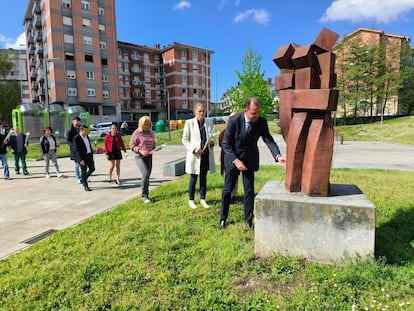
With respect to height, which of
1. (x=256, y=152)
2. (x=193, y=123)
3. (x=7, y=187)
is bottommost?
(x=7, y=187)

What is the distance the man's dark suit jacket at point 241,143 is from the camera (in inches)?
148

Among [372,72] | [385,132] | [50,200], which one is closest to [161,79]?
[372,72]

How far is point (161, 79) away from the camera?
202 ft

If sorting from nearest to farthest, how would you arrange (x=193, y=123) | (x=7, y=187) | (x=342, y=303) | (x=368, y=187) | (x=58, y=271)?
(x=342, y=303) < (x=58, y=271) < (x=193, y=123) < (x=368, y=187) < (x=7, y=187)

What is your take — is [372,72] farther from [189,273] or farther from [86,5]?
[189,273]

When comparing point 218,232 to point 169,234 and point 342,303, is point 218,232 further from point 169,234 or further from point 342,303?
point 342,303

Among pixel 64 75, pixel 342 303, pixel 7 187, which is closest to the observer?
pixel 342 303

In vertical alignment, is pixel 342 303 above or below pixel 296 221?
below

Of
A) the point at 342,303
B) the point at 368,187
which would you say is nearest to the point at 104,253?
the point at 342,303

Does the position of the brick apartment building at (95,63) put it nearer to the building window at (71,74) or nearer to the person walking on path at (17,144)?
the building window at (71,74)

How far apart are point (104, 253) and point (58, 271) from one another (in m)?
0.51

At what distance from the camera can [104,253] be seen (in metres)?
3.32

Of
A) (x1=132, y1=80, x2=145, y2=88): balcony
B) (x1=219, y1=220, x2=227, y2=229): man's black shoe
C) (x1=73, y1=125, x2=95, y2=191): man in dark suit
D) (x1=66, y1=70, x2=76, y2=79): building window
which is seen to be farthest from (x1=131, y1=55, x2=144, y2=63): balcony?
(x1=219, y1=220, x2=227, y2=229): man's black shoe

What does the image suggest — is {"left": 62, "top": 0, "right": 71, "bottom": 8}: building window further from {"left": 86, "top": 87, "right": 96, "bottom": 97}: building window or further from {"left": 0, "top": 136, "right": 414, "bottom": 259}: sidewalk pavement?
{"left": 0, "top": 136, "right": 414, "bottom": 259}: sidewalk pavement
